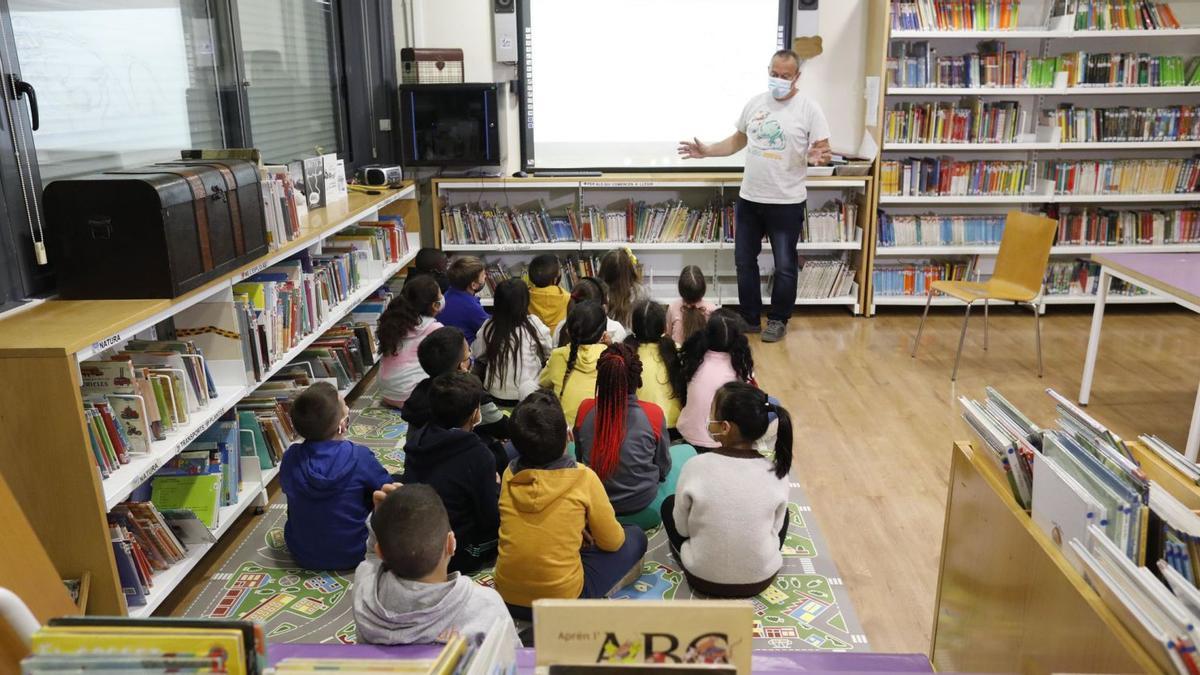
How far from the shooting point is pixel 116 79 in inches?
123

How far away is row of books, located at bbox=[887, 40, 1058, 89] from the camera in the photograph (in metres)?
5.59

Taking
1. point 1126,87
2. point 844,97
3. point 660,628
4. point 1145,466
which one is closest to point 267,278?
point 660,628

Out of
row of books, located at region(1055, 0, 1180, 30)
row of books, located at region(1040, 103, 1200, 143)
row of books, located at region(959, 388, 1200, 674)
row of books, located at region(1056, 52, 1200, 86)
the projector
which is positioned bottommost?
row of books, located at region(959, 388, 1200, 674)

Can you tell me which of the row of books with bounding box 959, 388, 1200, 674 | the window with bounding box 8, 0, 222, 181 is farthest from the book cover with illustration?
the window with bounding box 8, 0, 222, 181

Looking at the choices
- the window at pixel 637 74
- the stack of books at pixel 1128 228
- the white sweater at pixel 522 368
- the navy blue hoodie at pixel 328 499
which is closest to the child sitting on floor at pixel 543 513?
the navy blue hoodie at pixel 328 499

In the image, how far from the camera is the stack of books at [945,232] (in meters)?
5.90

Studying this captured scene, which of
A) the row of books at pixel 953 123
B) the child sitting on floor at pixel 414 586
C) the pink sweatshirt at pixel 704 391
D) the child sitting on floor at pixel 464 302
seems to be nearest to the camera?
the child sitting on floor at pixel 414 586

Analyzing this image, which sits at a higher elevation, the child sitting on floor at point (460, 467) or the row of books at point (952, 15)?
the row of books at point (952, 15)

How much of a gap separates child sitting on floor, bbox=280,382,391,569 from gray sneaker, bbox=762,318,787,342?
10.5ft

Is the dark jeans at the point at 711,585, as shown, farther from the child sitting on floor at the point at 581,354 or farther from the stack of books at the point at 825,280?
the stack of books at the point at 825,280

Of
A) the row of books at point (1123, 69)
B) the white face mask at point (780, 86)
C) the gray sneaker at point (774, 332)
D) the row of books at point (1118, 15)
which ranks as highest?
the row of books at point (1118, 15)

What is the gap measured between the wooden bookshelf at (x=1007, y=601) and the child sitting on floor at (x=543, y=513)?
3.05 ft

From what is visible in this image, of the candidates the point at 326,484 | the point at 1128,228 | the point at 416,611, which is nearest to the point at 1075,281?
the point at 1128,228

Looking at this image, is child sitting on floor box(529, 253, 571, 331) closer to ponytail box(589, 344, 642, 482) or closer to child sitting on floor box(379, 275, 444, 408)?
child sitting on floor box(379, 275, 444, 408)
